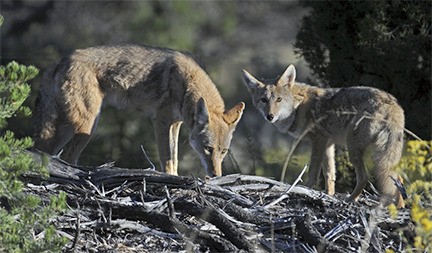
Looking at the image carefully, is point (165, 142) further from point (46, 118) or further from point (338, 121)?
point (338, 121)

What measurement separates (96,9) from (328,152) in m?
16.3

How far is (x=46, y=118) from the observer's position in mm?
10828

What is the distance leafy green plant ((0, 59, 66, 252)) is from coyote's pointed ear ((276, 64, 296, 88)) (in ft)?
17.0

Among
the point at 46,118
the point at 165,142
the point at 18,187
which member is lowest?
the point at 165,142

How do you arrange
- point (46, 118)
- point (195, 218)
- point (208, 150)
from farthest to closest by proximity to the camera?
point (46, 118) → point (208, 150) → point (195, 218)

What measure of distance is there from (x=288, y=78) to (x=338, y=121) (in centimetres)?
115

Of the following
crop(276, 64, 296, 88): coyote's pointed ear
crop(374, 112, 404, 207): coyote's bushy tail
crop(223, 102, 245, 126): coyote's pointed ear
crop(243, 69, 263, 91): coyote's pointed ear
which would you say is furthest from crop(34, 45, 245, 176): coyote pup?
crop(374, 112, 404, 207): coyote's bushy tail

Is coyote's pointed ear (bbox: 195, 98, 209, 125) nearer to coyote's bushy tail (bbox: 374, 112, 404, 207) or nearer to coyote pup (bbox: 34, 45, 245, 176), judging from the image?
coyote pup (bbox: 34, 45, 245, 176)

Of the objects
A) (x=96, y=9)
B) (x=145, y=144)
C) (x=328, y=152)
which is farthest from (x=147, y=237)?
(x=96, y=9)

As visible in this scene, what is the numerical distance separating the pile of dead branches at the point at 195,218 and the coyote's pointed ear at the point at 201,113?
2.68 m

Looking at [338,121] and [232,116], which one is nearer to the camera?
[338,121]

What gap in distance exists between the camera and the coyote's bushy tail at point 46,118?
35.5 ft

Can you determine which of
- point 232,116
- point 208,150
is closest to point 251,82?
point 232,116

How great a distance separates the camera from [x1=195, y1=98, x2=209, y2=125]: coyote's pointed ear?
10461 mm
